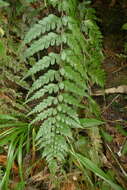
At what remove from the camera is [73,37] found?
1.64m

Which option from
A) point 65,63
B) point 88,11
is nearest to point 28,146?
point 65,63

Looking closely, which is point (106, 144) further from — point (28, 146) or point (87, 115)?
point (28, 146)

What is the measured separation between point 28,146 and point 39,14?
102 cm

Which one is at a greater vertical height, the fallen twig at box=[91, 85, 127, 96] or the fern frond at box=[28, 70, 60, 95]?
the fern frond at box=[28, 70, 60, 95]

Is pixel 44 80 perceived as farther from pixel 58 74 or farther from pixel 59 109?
pixel 59 109

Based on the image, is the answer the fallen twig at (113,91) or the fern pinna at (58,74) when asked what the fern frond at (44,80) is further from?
the fallen twig at (113,91)

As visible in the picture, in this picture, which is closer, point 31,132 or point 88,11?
point 88,11

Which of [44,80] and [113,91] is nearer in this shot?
[44,80]

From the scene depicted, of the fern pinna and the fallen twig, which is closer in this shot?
the fern pinna

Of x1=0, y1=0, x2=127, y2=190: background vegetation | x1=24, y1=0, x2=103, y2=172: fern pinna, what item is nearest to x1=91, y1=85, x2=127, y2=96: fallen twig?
x1=0, y1=0, x2=127, y2=190: background vegetation

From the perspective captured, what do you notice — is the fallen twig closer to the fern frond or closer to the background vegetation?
the background vegetation

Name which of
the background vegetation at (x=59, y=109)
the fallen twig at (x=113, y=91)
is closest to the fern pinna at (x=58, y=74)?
the background vegetation at (x=59, y=109)

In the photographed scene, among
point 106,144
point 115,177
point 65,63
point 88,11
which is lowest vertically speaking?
point 115,177

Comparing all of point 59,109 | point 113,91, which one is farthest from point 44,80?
point 113,91
